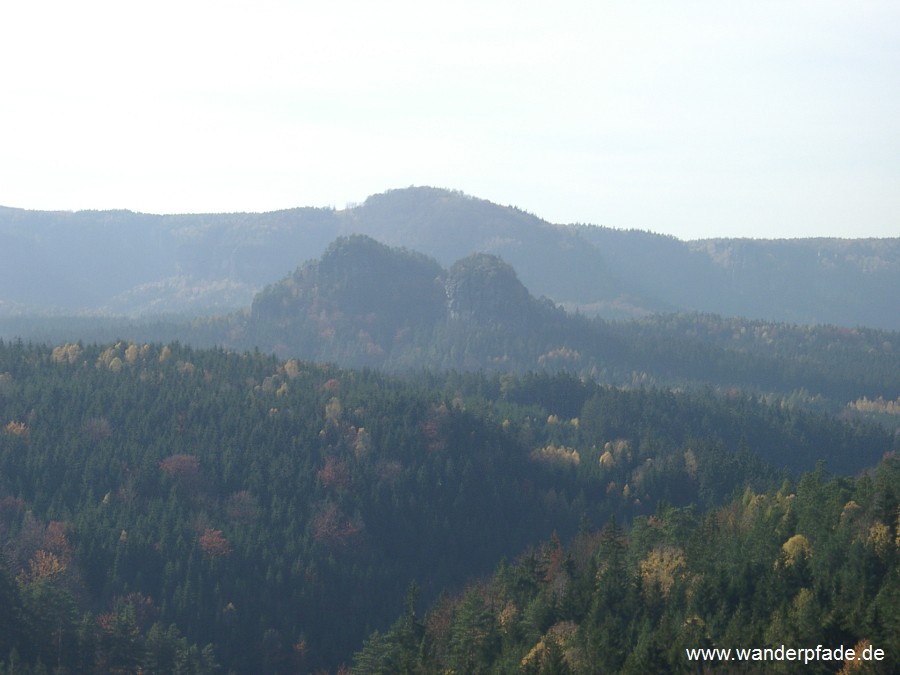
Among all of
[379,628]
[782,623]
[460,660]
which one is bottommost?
[379,628]

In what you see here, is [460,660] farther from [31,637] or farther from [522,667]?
[31,637]

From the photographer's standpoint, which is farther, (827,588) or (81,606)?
(81,606)

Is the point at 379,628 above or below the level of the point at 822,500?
below

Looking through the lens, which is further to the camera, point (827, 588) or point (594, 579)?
point (594, 579)

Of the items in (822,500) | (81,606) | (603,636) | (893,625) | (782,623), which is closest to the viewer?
(893,625)

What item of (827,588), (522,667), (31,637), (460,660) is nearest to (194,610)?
(31,637)

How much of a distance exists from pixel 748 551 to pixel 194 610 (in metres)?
84.7

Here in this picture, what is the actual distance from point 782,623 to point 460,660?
33867 mm

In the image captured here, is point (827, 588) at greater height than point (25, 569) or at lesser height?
greater

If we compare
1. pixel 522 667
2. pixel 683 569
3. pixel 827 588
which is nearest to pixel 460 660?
pixel 522 667

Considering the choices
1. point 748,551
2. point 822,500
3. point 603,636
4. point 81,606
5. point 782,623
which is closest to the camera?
point 782,623

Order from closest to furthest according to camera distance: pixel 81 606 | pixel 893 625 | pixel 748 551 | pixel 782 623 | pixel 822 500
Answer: pixel 893 625, pixel 782 623, pixel 748 551, pixel 822 500, pixel 81 606

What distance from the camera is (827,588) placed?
12719 centimetres

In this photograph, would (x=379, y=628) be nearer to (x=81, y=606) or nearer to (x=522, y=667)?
(x=81, y=606)
